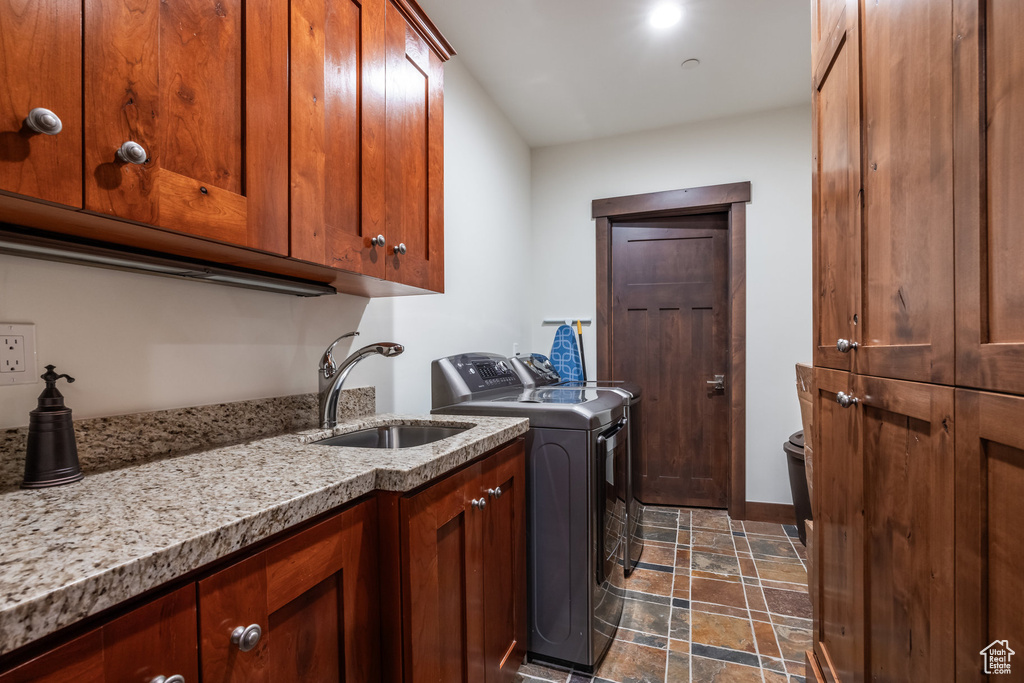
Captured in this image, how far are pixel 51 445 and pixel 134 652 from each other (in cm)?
49

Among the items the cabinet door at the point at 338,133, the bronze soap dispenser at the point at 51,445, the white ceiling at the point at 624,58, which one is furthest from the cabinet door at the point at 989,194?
the white ceiling at the point at 624,58

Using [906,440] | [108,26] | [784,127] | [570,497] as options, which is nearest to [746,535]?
[570,497]

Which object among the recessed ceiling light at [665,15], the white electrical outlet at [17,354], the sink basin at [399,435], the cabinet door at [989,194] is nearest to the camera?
the cabinet door at [989,194]

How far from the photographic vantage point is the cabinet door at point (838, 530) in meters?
1.10

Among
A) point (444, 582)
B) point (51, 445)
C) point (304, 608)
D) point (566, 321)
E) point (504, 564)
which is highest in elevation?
point (566, 321)

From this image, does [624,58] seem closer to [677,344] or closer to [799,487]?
[677,344]

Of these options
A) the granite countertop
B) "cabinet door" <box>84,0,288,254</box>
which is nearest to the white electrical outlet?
the granite countertop

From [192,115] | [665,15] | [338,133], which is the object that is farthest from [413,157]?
[665,15]

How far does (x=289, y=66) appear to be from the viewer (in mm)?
1013

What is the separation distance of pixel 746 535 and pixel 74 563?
3041mm

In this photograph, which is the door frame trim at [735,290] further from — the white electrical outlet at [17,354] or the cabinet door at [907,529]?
the white electrical outlet at [17,354]

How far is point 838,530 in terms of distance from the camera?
4.08 feet

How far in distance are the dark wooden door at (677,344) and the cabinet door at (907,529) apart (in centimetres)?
215

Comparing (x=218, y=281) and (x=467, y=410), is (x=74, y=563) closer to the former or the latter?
(x=218, y=281)
